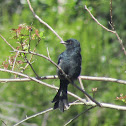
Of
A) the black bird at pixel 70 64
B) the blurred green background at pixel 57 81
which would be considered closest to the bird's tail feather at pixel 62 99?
the black bird at pixel 70 64

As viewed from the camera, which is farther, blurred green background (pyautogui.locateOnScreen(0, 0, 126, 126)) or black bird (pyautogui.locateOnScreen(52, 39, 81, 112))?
blurred green background (pyautogui.locateOnScreen(0, 0, 126, 126))

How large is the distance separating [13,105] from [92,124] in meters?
1.58

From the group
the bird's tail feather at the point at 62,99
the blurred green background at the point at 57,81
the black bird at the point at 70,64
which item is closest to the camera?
the bird's tail feather at the point at 62,99

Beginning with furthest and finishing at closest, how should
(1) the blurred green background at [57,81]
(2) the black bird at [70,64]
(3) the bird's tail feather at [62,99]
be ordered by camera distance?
1. (1) the blurred green background at [57,81]
2. (2) the black bird at [70,64]
3. (3) the bird's tail feather at [62,99]

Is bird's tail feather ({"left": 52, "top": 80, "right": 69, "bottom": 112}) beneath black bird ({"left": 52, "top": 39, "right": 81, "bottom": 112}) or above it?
beneath

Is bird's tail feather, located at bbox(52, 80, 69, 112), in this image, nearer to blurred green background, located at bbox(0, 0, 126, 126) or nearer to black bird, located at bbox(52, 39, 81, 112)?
black bird, located at bbox(52, 39, 81, 112)

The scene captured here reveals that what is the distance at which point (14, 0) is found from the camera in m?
8.72

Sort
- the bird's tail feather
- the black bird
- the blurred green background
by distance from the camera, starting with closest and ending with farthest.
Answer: the bird's tail feather < the black bird < the blurred green background

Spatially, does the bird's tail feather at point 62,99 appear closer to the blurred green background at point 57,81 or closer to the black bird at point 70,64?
the black bird at point 70,64

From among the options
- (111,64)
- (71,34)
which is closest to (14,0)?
(71,34)

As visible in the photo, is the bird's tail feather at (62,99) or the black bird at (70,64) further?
the black bird at (70,64)

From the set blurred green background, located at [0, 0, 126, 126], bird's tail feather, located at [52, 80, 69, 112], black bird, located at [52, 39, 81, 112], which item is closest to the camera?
bird's tail feather, located at [52, 80, 69, 112]

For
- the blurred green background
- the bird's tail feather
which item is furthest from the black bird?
the blurred green background

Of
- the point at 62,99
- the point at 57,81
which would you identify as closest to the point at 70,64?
the point at 62,99
